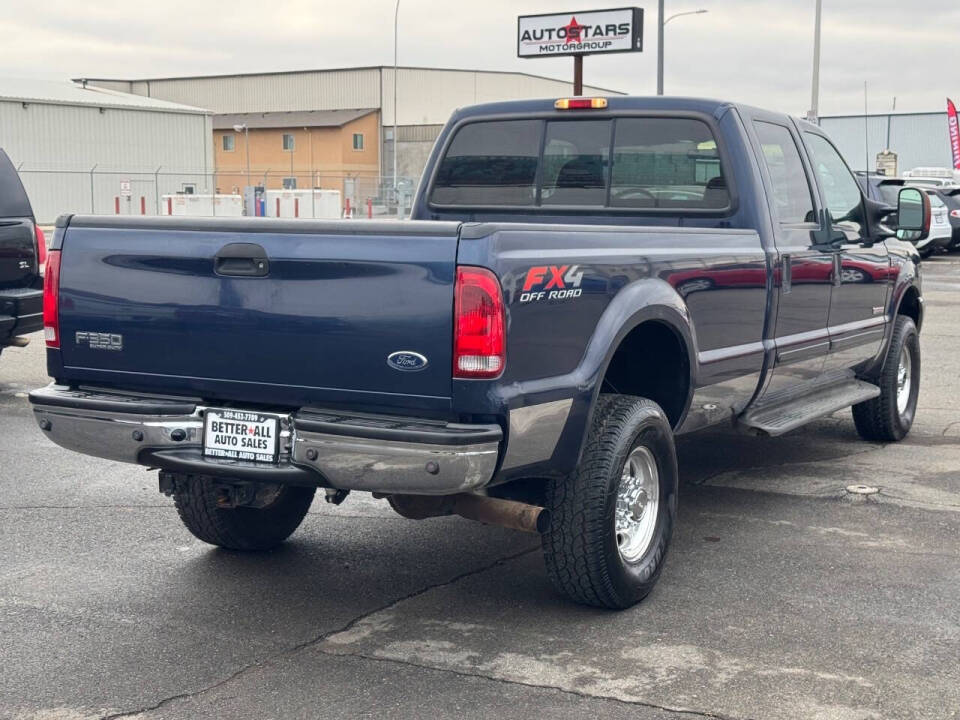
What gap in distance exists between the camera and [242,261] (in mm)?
4488

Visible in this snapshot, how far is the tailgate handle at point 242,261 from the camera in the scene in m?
4.45

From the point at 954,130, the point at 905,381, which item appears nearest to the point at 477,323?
the point at 905,381

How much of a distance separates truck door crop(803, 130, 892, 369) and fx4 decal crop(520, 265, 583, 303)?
9.17ft

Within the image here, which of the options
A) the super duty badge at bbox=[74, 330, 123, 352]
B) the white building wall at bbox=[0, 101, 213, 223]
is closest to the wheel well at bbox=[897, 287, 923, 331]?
the super duty badge at bbox=[74, 330, 123, 352]

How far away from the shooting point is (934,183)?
1178 inches

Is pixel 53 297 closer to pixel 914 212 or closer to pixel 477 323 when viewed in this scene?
pixel 477 323

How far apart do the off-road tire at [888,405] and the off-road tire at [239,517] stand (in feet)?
12.9

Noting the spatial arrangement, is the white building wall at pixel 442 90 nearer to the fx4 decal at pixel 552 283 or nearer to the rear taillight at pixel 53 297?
the rear taillight at pixel 53 297

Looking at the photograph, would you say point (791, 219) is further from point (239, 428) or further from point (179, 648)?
point (179, 648)

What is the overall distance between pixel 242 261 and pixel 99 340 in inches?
27.0

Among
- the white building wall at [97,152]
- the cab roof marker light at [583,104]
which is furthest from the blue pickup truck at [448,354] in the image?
the white building wall at [97,152]

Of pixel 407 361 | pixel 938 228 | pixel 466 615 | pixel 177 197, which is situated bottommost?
pixel 466 615

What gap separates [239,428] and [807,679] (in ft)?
6.84

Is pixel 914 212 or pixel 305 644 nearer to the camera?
pixel 305 644
